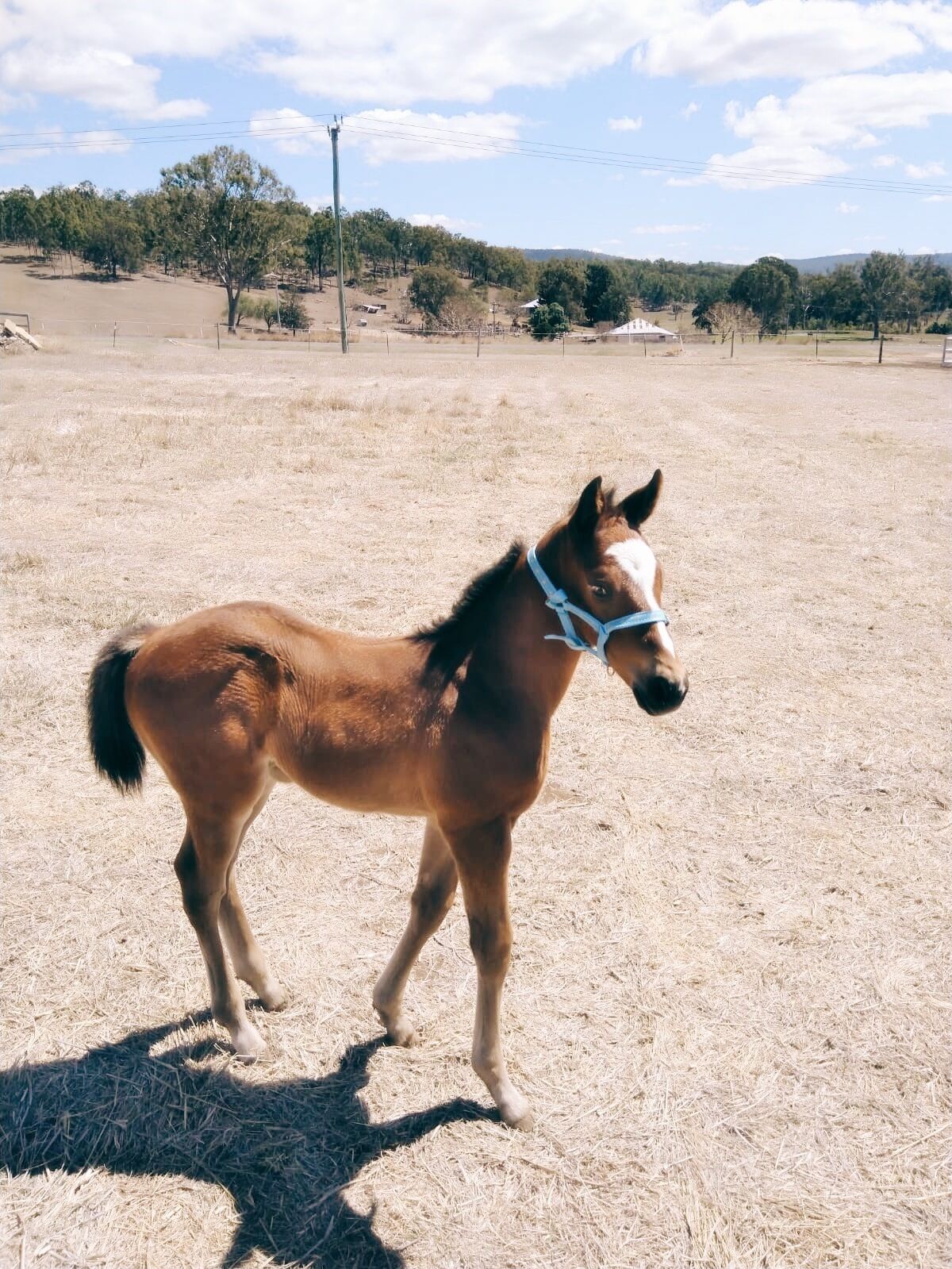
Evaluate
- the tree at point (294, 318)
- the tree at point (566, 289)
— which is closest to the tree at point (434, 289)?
the tree at point (566, 289)

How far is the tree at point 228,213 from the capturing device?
6475cm

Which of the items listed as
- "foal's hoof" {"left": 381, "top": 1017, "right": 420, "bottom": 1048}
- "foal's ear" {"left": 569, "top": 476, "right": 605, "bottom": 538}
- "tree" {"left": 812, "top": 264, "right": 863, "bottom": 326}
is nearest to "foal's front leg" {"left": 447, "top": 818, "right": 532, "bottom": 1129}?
"foal's hoof" {"left": 381, "top": 1017, "right": 420, "bottom": 1048}

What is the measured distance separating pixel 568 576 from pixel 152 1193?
2.42 metres

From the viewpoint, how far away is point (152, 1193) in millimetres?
2842

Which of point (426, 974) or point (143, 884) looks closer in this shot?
point (426, 974)

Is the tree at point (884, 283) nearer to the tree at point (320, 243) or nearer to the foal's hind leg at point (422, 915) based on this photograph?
the tree at point (320, 243)

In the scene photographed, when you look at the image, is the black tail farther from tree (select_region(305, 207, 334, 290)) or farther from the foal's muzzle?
tree (select_region(305, 207, 334, 290))

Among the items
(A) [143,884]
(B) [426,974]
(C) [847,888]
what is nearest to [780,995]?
(C) [847,888]

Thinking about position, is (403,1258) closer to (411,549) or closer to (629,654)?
(629,654)

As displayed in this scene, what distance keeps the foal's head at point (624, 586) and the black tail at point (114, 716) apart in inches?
66.7

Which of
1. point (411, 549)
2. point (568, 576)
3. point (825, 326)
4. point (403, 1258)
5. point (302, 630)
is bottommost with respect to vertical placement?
point (403, 1258)

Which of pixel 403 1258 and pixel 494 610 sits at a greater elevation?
pixel 494 610

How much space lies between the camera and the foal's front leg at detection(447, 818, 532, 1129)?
296cm

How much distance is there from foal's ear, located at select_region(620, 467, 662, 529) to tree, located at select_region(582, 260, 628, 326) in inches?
3541
